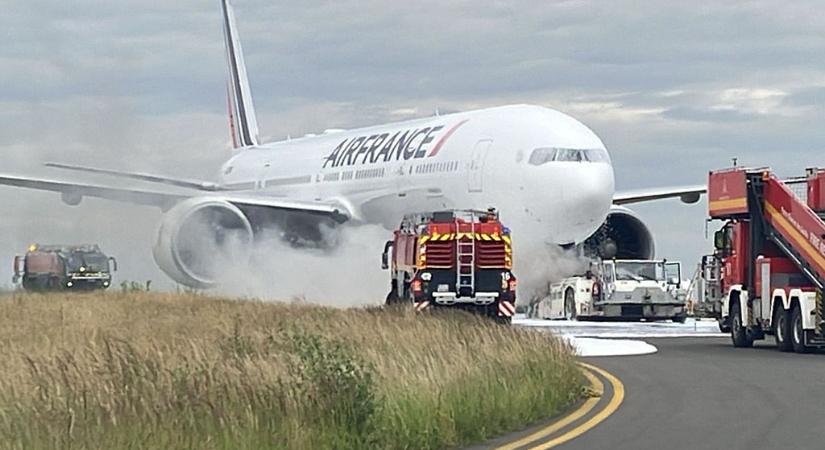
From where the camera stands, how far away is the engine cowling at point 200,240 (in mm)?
40375

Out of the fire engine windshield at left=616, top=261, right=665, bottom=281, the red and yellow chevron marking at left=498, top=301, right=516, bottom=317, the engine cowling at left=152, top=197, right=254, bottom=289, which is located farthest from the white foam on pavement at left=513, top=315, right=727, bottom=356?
the engine cowling at left=152, top=197, right=254, bottom=289

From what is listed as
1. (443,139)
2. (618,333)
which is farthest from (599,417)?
(443,139)

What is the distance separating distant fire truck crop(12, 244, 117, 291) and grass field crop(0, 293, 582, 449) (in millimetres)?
32293

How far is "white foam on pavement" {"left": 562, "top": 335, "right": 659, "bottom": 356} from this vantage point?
25812 mm

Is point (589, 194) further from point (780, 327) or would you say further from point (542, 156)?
point (780, 327)

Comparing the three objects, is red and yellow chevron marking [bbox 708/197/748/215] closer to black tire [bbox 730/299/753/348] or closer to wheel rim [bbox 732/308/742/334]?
black tire [bbox 730/299/753/348]

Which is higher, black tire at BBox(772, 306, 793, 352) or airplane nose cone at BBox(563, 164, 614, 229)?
airplane nose cone at BBox(563, 164, 614, 229)

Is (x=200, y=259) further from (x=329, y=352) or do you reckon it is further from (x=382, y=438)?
(x=382, y=438)

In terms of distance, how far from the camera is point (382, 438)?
42.9 ft

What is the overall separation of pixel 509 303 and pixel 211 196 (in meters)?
14.4

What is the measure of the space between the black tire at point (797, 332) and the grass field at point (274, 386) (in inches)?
225

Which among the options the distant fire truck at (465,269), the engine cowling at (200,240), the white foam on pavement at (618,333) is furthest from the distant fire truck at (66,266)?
the distant fire truck at (465,269)

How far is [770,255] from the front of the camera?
28531 mm

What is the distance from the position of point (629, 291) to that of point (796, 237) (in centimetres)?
1481
